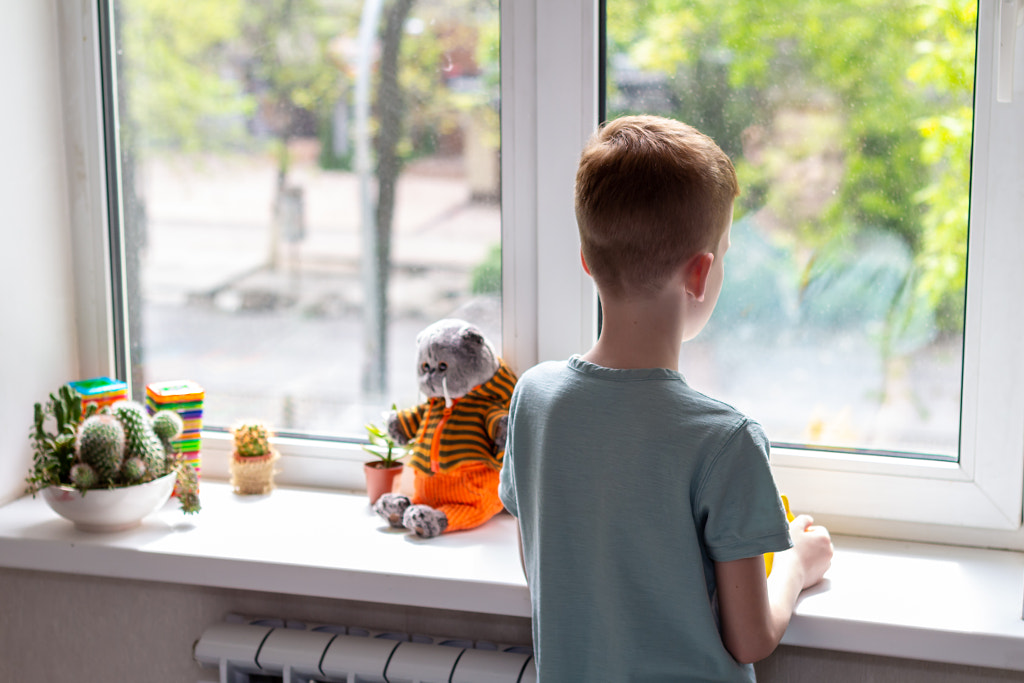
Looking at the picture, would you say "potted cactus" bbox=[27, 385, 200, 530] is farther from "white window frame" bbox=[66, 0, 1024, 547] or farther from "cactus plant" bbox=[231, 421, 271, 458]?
"white window frame" bbox=[66, 0, 1024, 547]

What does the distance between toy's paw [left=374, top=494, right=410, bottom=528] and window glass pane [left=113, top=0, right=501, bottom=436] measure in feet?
0.67

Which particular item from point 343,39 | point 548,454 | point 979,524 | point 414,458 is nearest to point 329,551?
point 414,458

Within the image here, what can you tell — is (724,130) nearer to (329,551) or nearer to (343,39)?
(343,39)

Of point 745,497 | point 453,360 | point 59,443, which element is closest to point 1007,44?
point 745,497

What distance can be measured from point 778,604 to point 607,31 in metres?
0.77

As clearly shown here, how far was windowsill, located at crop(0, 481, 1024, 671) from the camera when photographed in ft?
3.35

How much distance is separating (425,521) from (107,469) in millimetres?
421

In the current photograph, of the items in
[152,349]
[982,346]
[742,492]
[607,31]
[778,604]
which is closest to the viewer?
[742,492]

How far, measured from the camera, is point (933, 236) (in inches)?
47.9

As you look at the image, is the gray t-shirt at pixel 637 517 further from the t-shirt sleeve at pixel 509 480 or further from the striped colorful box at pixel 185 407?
the striped colorful box at pixel 185 407

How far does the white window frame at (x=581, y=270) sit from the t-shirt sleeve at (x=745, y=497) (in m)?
0.51

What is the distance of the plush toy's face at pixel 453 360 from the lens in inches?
50.1

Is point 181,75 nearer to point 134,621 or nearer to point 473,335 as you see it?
point 473,335

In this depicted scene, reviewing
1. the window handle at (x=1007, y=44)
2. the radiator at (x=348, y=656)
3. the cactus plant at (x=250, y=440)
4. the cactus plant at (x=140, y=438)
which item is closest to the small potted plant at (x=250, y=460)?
the cactus plant at (x=250, y=440)
